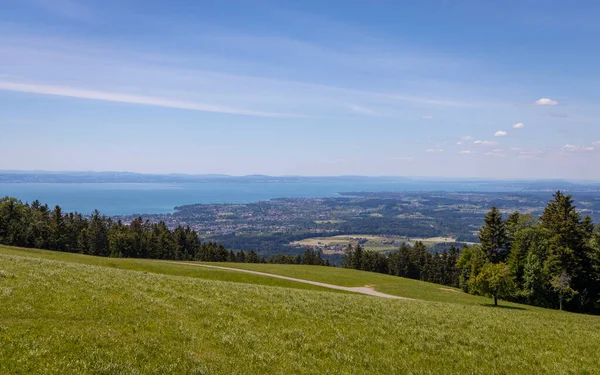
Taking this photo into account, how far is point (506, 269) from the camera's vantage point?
3806 centimetres

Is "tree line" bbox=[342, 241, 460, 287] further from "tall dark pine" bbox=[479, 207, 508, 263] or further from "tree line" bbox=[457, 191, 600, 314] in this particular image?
"tree line" bbox=[457, 191, 600, 314]

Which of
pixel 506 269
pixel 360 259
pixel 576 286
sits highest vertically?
pixel 506 269

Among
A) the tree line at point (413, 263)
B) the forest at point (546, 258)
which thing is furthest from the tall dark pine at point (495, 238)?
the tree line at point (413, 263)

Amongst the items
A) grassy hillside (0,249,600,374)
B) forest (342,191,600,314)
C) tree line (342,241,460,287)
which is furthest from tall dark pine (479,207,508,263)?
tree line (342,241,460,287)

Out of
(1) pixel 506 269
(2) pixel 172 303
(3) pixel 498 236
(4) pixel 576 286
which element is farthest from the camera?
(3) pixel 498 236

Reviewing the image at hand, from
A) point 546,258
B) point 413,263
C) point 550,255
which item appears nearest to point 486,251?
point 546,258

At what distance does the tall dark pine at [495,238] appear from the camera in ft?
197

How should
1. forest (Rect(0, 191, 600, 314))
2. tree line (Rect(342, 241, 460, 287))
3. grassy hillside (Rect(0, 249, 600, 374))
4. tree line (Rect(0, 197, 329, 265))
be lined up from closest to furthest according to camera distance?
grassy hillside (Rect(0, 249, 600, 374)) → forest (Rect(0, 191, 600, 314)) → tree line (Rect(0, 197, 329, 265)) → tree line (Rect(342, 241, 460, 287))

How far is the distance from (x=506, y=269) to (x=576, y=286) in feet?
78.2

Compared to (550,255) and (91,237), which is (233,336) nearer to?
(550,255)

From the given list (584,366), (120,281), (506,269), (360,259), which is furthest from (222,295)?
(360,259)

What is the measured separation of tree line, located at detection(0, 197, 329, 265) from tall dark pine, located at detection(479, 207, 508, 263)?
221 feet

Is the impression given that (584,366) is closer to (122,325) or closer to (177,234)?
(122,325)

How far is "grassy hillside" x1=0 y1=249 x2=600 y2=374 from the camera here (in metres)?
11.3
